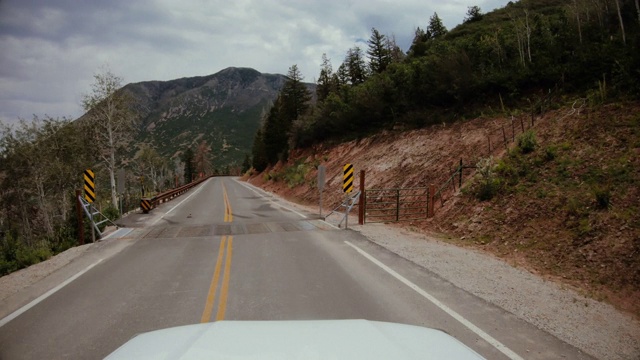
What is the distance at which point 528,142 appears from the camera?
13.0 meters

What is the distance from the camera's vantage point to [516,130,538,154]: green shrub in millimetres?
12953

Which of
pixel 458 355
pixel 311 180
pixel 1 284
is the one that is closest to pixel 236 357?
pixel 458 355

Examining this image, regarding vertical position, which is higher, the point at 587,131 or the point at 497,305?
the point at 587,131

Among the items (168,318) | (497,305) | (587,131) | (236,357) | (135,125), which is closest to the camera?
(236,357)

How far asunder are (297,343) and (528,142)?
45.1 feet

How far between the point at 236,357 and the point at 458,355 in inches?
57.1

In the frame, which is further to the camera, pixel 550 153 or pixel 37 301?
pixel 550 153

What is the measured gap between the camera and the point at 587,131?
11.9m

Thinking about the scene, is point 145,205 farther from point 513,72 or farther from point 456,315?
point 513,72

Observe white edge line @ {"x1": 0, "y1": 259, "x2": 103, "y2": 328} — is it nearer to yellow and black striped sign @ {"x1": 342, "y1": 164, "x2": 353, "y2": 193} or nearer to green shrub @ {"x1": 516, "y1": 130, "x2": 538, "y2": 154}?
yellow and black striped sign @ {"x1": 342, "y1": 164, "x2": 353, "y2": 193}

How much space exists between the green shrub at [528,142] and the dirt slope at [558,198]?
27cm

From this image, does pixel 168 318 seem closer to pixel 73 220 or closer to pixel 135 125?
pixel 73 220

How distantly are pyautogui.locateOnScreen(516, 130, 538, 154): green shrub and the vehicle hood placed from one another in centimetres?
1285

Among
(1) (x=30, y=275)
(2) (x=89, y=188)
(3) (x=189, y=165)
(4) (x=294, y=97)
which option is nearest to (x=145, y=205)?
A: (2) (x=89, y=188)
